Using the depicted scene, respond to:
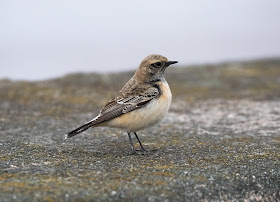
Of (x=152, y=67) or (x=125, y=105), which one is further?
(x=152, y=67)

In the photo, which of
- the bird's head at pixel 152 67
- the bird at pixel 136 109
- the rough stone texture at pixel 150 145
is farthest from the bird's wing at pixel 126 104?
the rough stone texture at pixel 150 145

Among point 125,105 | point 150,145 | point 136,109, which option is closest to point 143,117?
point 136,109

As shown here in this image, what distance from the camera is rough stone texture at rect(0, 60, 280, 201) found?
4.68 meters

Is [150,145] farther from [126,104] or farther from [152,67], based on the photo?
[152,67]

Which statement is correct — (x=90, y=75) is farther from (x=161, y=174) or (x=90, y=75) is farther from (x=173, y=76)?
(x=161, y=174)

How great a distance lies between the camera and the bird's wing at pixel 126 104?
6512 millimetres

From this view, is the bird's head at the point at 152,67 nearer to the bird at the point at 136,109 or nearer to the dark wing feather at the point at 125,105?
the bird at the point at 136,109

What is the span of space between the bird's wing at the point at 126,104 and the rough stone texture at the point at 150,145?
0.57 metres

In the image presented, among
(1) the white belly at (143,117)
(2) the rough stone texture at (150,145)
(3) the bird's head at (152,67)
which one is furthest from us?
(3) the bird's head at (152,67)

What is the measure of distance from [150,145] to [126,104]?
88cm

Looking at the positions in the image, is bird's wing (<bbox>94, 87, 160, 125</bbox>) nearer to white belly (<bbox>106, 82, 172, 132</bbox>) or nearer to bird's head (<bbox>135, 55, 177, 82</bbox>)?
white belly (<bbox>106, 82, 172, 132</bbox>)

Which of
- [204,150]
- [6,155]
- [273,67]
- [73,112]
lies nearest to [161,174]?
[204,150]

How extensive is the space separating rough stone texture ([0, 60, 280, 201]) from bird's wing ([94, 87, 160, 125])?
0.57 metres

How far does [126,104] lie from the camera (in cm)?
664
